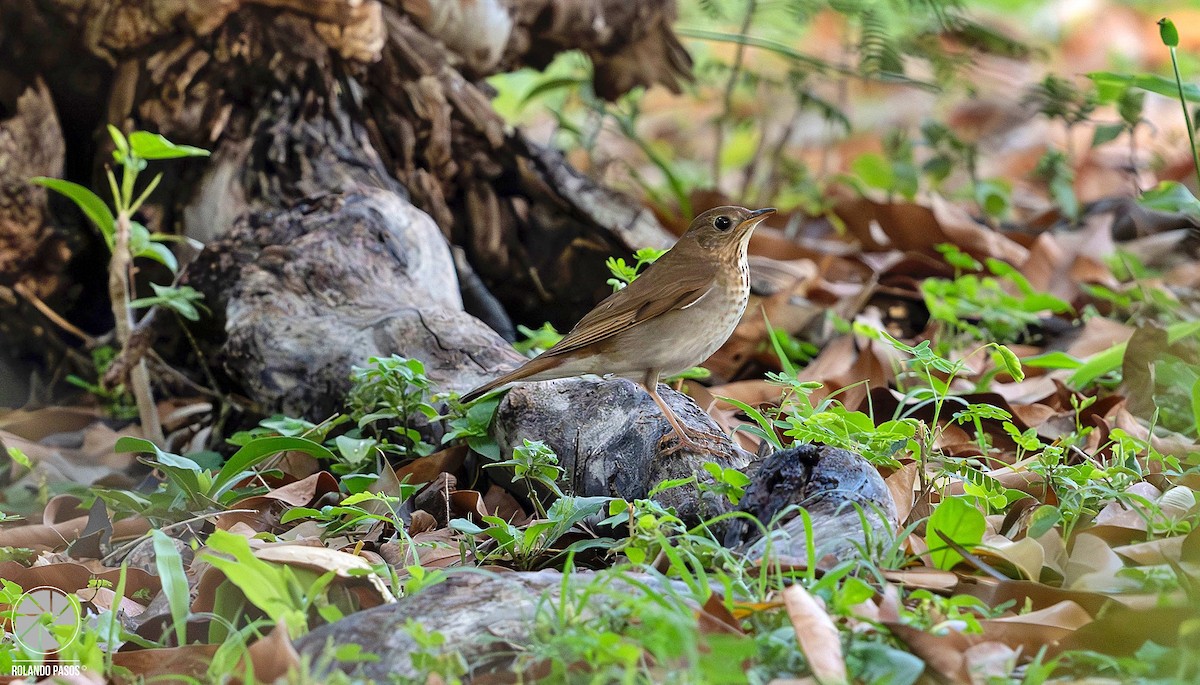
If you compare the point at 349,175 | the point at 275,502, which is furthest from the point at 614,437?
the point at 349,175

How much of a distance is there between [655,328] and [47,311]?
3.06m

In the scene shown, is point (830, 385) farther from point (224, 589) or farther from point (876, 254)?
point (224, 589)

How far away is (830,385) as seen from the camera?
476cm

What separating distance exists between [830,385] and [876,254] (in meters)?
2.19

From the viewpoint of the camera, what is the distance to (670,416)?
3.48 meters

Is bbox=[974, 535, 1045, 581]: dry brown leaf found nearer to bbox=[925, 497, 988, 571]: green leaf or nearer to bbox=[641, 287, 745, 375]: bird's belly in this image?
bbox=[925, 497, 988, 571]: green leaf

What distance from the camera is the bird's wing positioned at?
3977mm

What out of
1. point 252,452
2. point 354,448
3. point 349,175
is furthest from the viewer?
point 349,175

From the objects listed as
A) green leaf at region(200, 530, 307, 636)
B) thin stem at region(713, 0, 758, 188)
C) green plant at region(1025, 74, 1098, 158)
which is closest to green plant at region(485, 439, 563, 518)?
green leaf at region(200, 530, 307, 636)

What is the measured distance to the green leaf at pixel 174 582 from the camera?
8.64 ft

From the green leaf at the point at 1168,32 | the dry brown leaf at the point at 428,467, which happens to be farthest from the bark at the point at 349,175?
the green leaf at the point at 1168,32

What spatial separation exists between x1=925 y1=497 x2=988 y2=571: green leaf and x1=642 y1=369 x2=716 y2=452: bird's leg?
2.54 feet

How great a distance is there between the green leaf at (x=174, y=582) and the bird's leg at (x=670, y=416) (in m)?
1.36

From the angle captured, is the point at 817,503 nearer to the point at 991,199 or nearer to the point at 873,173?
the point at 991,199
